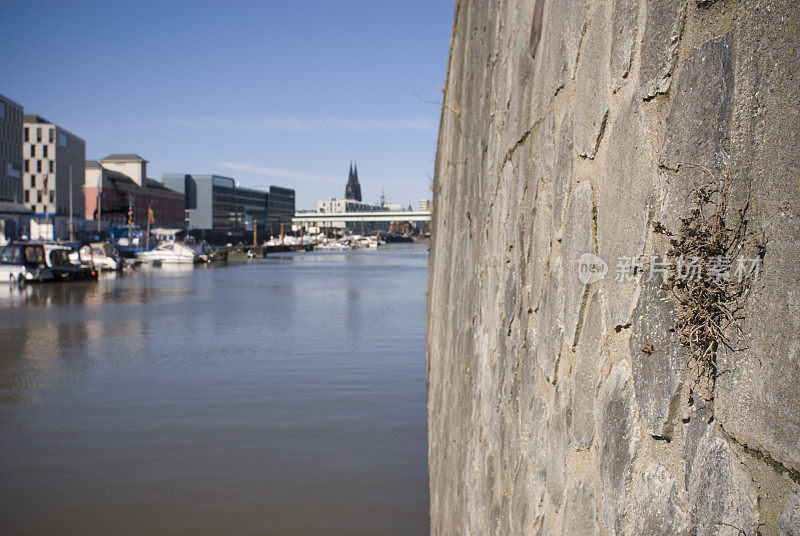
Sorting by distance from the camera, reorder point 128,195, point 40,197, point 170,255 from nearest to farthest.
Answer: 1. point 170,255
2. point 40,197
3. point 128,195

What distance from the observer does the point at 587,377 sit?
1640mm

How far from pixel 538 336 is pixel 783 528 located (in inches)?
44.9

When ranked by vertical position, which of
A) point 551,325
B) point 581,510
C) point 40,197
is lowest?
point 581,510

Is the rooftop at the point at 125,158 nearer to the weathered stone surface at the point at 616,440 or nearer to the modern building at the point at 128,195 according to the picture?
the modern building at the point at 128,195

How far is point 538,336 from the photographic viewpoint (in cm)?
209

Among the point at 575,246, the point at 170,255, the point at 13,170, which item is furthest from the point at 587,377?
the point at 13,170

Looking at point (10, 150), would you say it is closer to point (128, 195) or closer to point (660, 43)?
point (128, 195)

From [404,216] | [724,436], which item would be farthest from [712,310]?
[404,216]

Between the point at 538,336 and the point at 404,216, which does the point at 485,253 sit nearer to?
the point at 538,336

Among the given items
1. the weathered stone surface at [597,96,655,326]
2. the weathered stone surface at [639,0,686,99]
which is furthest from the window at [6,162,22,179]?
the weathered stone surface at [639,0,686,99]

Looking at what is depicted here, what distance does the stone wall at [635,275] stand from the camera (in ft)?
3.25

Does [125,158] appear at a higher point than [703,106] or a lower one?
higher

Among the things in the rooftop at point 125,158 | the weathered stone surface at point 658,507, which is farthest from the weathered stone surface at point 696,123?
the rooftop at point 125,158

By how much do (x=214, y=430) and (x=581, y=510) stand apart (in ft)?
27.1
